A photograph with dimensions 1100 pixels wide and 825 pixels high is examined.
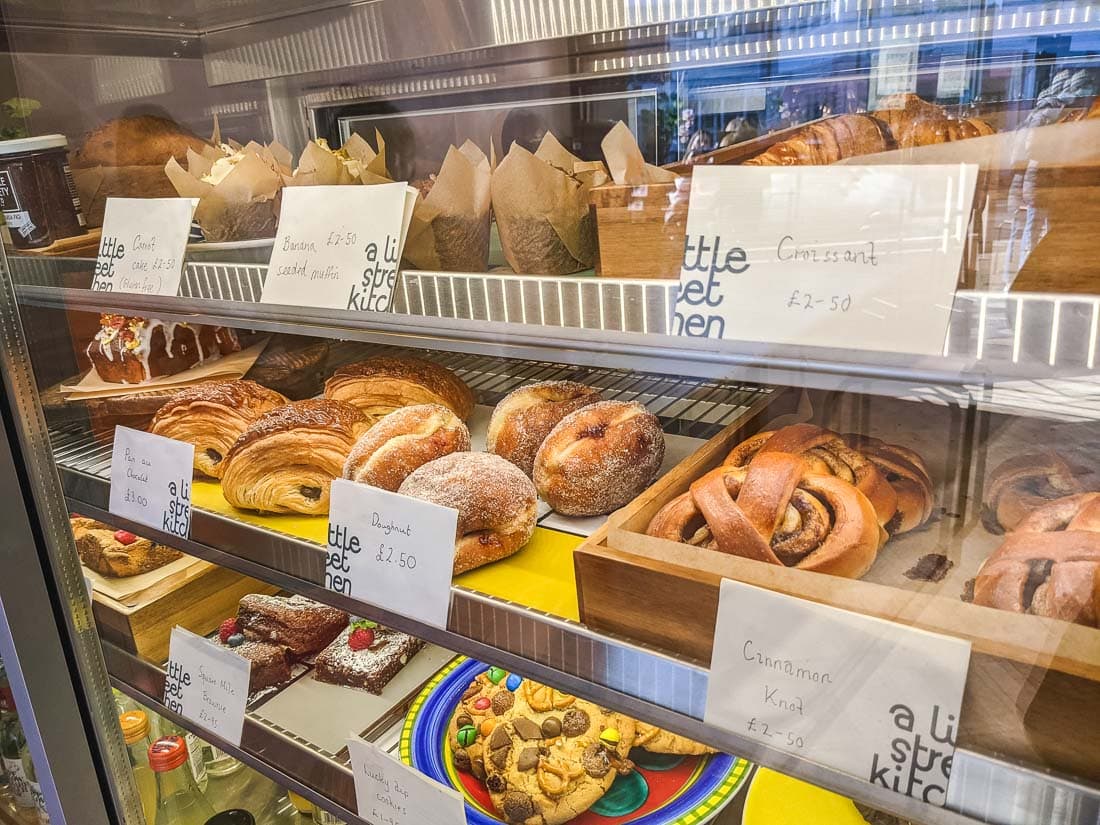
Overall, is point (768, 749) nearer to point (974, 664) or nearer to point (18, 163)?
point (974, 664)

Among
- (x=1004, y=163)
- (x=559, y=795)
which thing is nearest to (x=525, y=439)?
(x=559, y=795)

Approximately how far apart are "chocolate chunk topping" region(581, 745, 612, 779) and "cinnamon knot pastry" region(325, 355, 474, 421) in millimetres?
552

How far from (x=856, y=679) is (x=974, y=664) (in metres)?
0.09

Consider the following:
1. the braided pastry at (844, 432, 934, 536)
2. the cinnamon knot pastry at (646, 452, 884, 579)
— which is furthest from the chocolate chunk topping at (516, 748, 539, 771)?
the braided pastry at (844, 432, 934, 536)

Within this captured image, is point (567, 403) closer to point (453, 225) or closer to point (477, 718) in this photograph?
point (453, 225)

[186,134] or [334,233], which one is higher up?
[186,134]

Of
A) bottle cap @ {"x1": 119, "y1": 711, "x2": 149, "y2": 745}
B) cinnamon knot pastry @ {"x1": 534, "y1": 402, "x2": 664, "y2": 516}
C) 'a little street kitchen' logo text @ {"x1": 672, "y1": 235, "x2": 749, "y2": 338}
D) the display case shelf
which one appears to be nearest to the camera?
the display case shelf

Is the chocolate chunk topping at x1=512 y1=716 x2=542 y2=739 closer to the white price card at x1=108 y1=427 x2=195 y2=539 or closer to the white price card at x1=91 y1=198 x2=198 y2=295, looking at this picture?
the white price card at x1=108 y1=427 x2=195 y2=539

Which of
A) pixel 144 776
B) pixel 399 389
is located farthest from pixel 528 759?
pixel 144 776

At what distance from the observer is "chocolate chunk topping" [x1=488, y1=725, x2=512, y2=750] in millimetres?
1207

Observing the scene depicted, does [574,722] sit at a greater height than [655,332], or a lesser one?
lesser

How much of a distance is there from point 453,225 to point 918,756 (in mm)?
725

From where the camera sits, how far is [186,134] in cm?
137

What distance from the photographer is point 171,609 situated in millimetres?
1543
